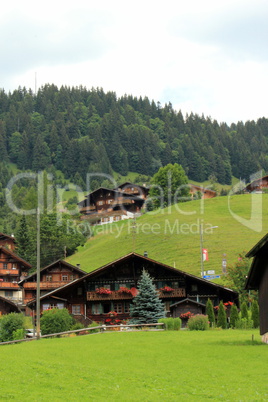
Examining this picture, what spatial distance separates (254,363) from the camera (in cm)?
2033

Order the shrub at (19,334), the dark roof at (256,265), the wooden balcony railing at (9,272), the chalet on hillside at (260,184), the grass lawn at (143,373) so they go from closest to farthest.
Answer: the grass lawn at (143,373) → the dark roof at (256,265) → the shrub at (19,334) → the wooden balcony railing at (9,272) → the chalet on hillside at (260,184)

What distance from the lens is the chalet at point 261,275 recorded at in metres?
25.4

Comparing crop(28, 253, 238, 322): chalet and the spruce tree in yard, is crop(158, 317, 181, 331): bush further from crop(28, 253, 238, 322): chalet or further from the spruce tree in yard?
crop(28, 253, 238, 322): chalet

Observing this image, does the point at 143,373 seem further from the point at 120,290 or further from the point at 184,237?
the point at 184,237

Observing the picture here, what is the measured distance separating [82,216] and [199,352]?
117 meters

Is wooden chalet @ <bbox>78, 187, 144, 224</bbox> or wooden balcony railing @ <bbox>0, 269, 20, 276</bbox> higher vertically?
wooden chalet @ <bbox>78, 187, 144, 224</bbox>

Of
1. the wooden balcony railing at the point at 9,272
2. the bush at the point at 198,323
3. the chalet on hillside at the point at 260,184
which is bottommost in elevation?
the bush at the point at 198,323

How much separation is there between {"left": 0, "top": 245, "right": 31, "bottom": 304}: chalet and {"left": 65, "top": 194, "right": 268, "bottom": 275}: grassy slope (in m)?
8.97

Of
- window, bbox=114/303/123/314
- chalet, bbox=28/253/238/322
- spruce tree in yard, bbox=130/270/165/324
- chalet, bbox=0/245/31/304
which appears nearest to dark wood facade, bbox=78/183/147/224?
chalet, bbox=0/245/31/304

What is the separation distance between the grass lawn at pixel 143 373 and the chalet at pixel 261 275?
1.23 m

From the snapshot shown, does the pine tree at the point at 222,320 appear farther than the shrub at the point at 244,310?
No

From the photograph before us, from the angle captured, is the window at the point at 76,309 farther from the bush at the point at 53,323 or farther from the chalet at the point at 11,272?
the chalet at the point at 11,272

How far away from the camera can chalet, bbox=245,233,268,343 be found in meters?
25.4

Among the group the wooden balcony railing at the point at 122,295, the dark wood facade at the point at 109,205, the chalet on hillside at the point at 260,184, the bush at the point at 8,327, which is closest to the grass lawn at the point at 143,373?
the bush at the point at 8,327
